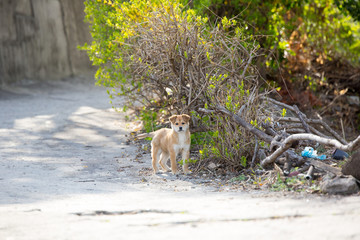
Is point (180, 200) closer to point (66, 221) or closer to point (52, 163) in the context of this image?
point (66, 221)

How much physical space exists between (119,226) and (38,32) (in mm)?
16170

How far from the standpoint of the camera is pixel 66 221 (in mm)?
5434

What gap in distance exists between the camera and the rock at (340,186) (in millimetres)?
5977

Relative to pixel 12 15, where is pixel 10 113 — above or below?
below

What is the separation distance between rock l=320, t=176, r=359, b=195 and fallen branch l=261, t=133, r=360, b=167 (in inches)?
14.2

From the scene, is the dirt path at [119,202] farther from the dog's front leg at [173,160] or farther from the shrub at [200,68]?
the shrub at [200,68]

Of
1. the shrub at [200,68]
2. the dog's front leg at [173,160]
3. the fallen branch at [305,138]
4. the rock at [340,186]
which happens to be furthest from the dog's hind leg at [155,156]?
the rock at [340,186]

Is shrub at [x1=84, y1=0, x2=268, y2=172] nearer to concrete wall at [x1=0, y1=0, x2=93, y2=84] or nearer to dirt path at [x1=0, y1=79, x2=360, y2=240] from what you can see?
dirt path at [x1=0, y1=79, x2=360, y2=240]

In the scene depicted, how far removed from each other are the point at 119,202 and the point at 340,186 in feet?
7.84

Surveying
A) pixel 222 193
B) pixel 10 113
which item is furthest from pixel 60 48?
pixel 222 193

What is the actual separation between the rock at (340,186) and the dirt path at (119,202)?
0.21 metres

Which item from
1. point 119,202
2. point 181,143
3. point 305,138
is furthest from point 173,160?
point 305,138

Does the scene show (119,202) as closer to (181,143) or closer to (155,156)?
(181,143)

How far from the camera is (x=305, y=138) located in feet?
22.2
